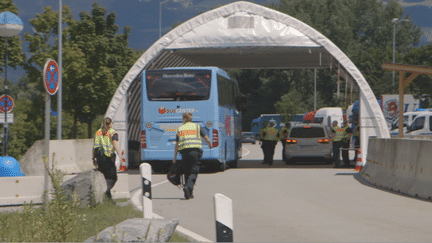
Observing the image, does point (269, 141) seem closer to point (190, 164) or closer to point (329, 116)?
point (190, 164)

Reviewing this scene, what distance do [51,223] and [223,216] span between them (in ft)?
8.62

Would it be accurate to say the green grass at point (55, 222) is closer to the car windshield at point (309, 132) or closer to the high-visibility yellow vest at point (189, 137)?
the high-visibility yellow vest at point (189, 137)

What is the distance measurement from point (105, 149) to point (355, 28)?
87.5 m

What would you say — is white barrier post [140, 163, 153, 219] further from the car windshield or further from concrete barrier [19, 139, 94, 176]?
the car windshield

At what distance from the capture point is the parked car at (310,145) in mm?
26984

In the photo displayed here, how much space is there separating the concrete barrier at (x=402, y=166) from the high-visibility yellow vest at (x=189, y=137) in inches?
169

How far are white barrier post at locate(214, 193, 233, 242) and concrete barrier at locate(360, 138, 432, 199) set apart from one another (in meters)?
9.09

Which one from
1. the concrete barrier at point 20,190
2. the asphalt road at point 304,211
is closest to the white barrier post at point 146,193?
the asphalt road at point 304,211

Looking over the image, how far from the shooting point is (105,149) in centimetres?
1305

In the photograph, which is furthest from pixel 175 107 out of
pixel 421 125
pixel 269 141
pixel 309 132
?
pixel 421 125

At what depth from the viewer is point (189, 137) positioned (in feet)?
44.9

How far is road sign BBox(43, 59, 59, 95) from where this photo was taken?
10.2m

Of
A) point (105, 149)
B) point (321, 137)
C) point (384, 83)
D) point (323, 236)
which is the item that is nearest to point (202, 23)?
point (321, 137)

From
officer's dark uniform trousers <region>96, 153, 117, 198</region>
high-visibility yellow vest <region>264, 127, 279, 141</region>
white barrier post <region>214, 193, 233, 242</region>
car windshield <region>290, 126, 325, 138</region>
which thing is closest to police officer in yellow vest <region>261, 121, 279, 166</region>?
high-visibility yellow vest <region>264, 127, 279, 141</region>
